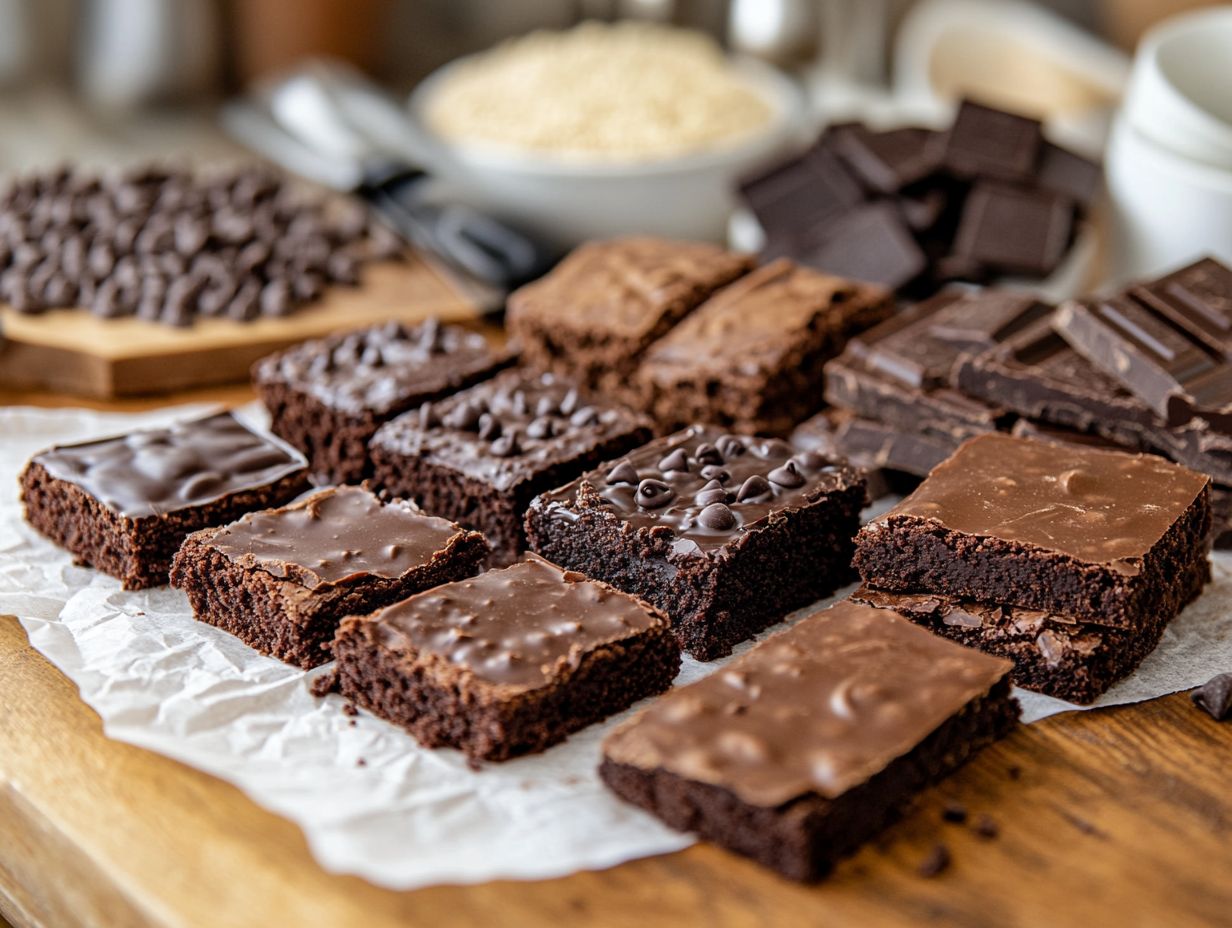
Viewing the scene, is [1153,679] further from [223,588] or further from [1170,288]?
[223,588]

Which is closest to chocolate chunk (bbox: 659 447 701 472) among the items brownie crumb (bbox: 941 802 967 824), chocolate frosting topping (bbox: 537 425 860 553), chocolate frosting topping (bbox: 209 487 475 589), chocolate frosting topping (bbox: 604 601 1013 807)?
chocolate frosting topping (bbox: 537 425 860 553)

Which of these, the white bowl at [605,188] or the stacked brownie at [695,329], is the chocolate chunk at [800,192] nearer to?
the white bowl at [605,188]

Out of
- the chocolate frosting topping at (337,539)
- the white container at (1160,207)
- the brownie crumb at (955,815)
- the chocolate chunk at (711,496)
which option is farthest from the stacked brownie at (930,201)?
the brownie crumb at (955,815)

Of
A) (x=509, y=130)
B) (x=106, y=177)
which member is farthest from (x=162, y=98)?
(x=509, y=130)

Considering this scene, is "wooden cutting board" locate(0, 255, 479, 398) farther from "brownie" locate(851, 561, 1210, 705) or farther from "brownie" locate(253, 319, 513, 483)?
"brownie" locate(851, 561, 1210, 705)

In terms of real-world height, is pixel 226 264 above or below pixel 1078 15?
below

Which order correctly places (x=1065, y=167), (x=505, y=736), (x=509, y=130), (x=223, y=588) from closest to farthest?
(x=505, y=736), (x=223, y=588), (x=1065, y=167), (x=509, y=130)
